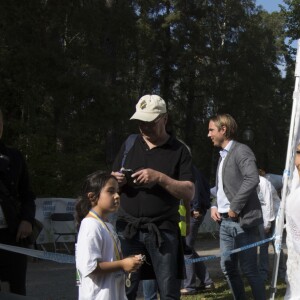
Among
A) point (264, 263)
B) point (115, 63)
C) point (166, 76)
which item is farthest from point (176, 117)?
point (264, 263)

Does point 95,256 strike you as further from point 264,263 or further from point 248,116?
point 248,116

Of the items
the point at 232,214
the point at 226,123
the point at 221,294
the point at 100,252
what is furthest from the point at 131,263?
the point at 221,294

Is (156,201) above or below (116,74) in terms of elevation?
below

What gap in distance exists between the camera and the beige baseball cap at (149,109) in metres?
3.99

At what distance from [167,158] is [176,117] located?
28.5 meters

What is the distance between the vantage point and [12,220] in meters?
3.80

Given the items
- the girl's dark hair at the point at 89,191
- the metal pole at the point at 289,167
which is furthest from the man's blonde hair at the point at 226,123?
the girl's dark hair at the point at 89,191

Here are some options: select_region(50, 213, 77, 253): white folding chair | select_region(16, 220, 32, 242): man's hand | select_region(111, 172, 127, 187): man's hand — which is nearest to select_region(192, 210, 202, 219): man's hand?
select_region(111, 172, 127, 187): man's hand

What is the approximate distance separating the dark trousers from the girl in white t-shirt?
67 centimetres

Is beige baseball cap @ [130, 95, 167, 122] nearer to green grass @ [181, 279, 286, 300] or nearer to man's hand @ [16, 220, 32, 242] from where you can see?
man's hand @ [16, 220, 32, 242]

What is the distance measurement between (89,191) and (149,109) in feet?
2.76

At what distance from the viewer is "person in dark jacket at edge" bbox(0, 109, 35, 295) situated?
3.80m

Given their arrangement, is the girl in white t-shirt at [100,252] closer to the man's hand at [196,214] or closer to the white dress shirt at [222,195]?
the white dress shirt at [222,195]

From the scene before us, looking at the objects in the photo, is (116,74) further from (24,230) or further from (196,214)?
(24,230)
